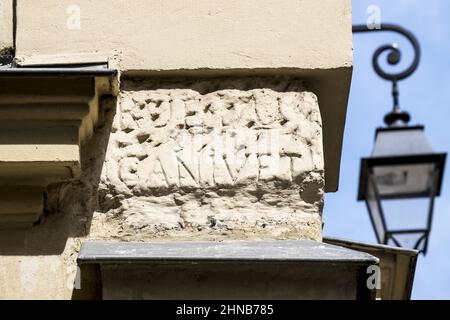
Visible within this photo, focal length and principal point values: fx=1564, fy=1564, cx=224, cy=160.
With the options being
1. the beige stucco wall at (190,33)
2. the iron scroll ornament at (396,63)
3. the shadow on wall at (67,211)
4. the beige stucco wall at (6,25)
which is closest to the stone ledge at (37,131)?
the shadow on wall at (67,211)

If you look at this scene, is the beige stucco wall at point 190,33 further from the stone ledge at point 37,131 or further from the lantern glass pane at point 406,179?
the lantern glass pane at point 406,179

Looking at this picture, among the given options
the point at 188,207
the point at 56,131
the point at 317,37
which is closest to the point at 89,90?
the point at 56,131

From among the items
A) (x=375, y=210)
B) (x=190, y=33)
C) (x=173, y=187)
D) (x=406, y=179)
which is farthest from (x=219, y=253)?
(x=406, y=179)

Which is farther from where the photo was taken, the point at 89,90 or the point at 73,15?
the point at 73,15

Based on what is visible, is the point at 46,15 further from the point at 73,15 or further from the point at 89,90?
the point at 89,90

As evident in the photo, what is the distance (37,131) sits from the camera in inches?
186

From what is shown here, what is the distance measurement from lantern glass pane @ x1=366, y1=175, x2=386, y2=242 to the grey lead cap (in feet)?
9.74

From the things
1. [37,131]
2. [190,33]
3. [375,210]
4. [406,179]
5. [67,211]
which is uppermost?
[190,33]

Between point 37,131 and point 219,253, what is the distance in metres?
0.69

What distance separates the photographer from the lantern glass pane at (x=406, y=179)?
7613mm

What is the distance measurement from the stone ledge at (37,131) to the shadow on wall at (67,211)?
0.13 ft

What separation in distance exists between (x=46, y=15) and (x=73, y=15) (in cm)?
9

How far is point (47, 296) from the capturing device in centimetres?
463

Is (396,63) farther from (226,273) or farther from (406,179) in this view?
(226,273)
